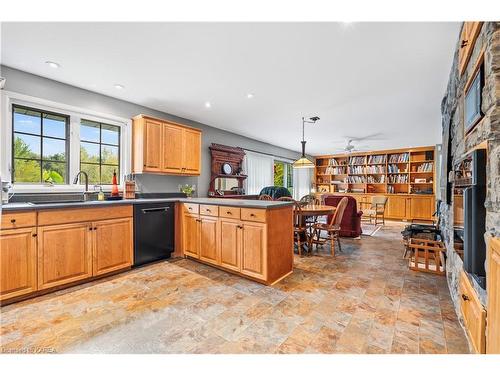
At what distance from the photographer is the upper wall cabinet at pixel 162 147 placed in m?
3.49

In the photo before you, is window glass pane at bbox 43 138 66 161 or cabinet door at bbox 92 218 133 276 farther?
window glass pane at bbox 43 138 66 161

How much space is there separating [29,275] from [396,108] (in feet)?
16.9

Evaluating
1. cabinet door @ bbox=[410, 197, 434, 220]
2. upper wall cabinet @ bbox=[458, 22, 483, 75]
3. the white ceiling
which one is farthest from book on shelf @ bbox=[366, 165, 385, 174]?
upper wall cabinet @ bbox=[458, 22, 483, 75]

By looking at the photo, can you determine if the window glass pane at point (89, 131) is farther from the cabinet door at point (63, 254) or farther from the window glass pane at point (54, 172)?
the cabinet door at point (63, 254)

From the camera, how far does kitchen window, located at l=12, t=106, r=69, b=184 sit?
2723mm

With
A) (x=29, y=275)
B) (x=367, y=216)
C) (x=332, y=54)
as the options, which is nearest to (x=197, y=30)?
(x=332, y=54)

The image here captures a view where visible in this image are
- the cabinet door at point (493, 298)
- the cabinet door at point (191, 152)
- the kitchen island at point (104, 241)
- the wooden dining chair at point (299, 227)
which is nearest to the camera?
the cabinet door at point (493, 298)

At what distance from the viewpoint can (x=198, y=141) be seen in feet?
13.6

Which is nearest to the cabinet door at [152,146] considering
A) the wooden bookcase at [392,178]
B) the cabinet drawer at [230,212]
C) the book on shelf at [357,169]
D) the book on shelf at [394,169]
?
A: the cabinet drawer at [230,212]

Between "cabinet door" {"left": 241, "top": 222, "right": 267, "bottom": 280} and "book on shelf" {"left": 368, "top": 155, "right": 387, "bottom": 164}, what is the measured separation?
719 centimetres

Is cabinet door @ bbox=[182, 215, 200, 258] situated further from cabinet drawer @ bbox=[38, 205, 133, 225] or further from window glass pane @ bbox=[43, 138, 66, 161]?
window glass pane @ bbox=[43, 138, 66, 161]

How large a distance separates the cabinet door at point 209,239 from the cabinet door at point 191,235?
3.2 inches

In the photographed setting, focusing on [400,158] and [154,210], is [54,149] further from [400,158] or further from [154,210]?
[400,158]

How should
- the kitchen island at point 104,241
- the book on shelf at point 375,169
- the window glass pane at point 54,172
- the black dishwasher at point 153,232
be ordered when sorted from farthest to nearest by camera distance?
the book on shelf at point 375,169
the black dishwasher at point 153,232
the window glass pane at point 54,172
the kitchen island at point 104,241
